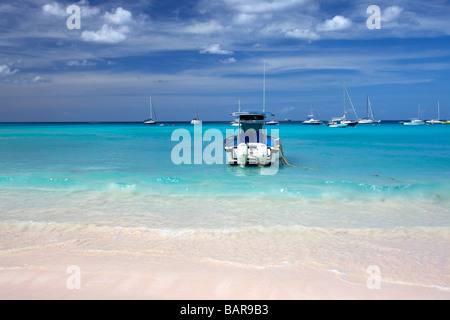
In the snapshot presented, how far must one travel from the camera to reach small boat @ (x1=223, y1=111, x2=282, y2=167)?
732 inches

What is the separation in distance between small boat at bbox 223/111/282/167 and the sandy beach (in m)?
12.1

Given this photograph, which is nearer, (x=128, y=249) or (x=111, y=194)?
(x=128, y=249)

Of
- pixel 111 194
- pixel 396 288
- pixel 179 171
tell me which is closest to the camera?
pixel 396 288

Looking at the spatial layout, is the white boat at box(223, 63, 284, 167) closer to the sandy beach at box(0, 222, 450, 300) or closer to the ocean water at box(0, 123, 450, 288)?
the ocean water at box(0, 123, 450, 288)

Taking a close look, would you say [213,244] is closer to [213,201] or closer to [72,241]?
[72,241]

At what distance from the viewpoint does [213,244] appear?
670cm

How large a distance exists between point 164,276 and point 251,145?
568 inches

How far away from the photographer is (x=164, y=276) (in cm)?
510

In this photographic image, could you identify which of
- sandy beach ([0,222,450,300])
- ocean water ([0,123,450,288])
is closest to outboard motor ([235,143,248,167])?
ocean water ([0,123,450,288])

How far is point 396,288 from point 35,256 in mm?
5489

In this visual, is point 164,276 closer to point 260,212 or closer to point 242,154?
point 260,212

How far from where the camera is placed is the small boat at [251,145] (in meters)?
18.6
